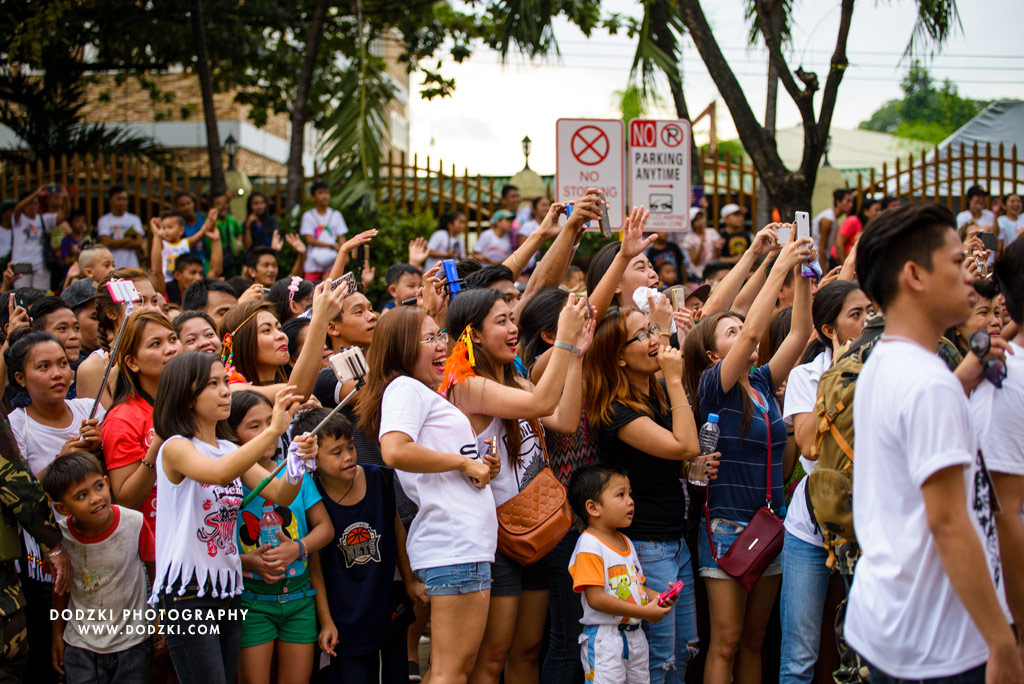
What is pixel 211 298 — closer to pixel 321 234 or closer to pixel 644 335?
pixel 644 335

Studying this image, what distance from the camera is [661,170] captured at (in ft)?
27.5

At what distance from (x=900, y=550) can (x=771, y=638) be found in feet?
9.72

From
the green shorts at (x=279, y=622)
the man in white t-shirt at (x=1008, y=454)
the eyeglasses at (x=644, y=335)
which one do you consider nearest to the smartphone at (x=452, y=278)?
the eyeglasses at (x=644, y=335)

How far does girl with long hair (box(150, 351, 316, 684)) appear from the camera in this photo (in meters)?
3.67

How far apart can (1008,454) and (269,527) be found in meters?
2.94

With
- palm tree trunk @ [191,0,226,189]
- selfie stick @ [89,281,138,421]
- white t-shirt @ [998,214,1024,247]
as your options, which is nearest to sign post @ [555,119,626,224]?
selfie stick @ [89,281,138,421]

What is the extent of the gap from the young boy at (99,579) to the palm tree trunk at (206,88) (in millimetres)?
10550

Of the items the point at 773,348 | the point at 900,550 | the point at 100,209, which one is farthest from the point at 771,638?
the point at 100,209

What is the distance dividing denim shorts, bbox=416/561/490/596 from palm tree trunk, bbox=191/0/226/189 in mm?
11269

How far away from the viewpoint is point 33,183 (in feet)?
45.1

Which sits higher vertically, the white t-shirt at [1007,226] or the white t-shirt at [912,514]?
the white t-shirt at [1007,226]

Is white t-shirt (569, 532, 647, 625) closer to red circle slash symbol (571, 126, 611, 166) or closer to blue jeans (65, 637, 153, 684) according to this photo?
blue jeans (65, 637, 153, 684)

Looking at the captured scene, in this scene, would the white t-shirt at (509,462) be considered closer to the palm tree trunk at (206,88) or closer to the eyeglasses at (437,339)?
the eyeglasses at (437,339)

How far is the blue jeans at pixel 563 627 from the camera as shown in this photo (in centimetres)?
446
